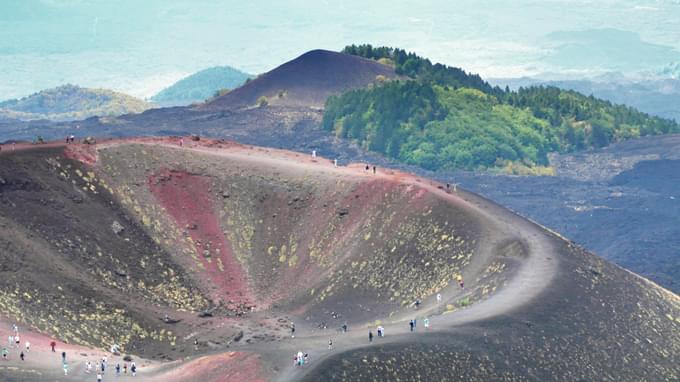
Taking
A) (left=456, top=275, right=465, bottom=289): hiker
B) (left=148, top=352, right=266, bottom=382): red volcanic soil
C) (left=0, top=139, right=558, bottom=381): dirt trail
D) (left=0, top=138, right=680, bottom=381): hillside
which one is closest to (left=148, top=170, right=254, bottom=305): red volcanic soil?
(left=0, top=138, right=680, bottom=381): hillside

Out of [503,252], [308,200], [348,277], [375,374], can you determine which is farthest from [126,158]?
[375,374]

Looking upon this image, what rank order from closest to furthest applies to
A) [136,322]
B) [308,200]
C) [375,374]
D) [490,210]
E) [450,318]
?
[375,374], [450,318], [136,322], [490,210], [308,200]

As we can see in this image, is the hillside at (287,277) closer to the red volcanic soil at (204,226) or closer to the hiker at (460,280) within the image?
the red volcanic soil at (204,226)

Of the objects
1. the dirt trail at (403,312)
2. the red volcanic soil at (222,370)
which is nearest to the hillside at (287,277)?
the red volcanic soil at (222,370)

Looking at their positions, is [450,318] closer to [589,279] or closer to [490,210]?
[589,279]

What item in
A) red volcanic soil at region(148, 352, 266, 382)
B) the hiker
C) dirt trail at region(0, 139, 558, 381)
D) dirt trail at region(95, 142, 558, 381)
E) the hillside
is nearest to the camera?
red volcanic soil at region(148, 352, 266, 382)

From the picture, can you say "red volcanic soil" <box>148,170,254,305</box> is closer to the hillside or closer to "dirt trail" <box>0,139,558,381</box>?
the hillside
